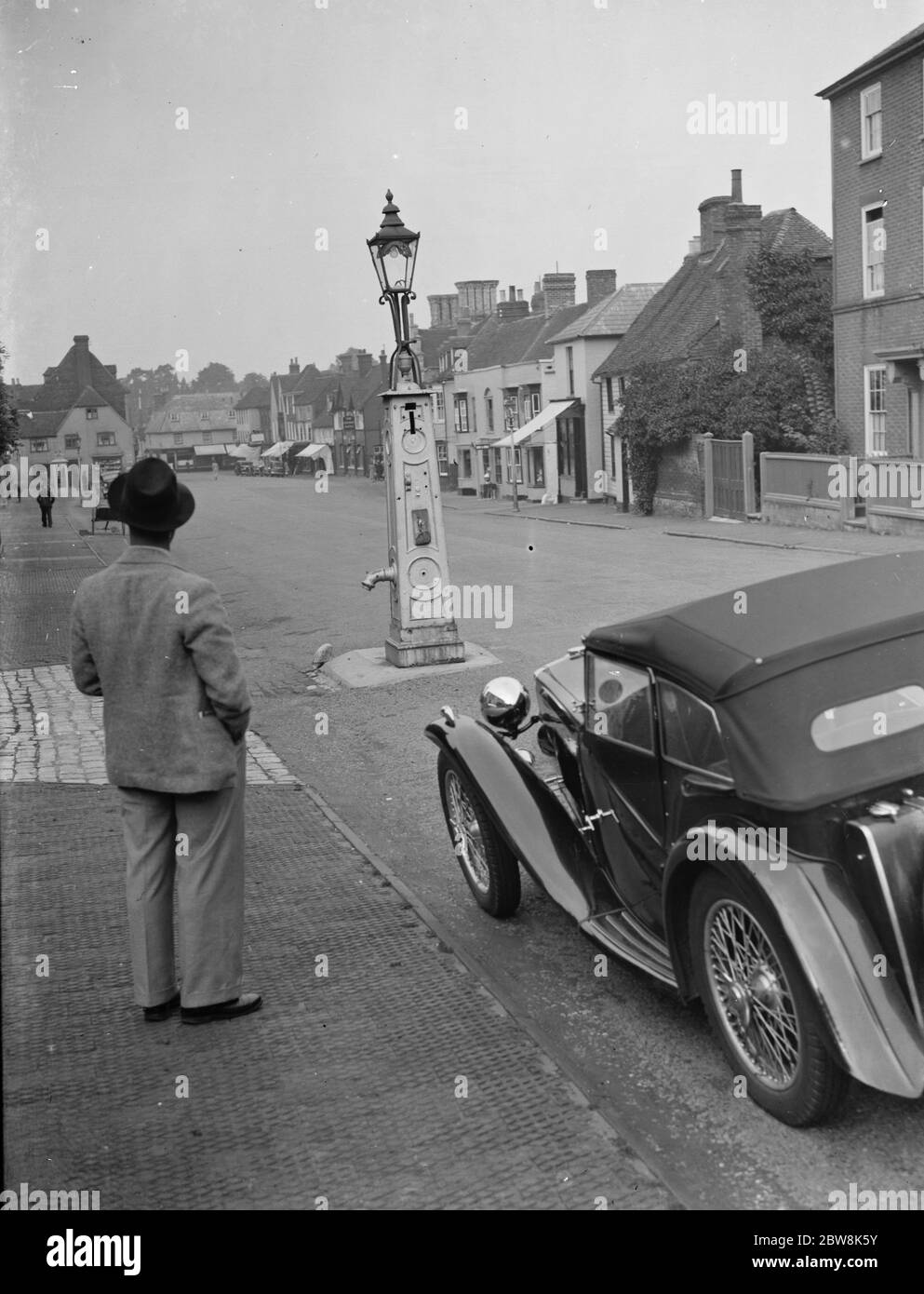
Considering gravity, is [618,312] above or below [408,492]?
above

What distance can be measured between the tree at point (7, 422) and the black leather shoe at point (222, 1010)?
59.9ft

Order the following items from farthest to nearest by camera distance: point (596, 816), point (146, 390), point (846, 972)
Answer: point (146, 390) < point (596, 816) < point (846, 972)

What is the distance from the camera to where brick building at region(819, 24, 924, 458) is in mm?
26641

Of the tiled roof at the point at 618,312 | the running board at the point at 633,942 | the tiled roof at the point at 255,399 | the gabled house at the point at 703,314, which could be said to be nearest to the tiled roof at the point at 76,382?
the tiled roof at the point at 255,399

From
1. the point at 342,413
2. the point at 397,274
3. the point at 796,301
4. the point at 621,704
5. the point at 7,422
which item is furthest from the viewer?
the point at 342,413

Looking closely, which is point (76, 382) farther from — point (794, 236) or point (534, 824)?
point (534, 824)

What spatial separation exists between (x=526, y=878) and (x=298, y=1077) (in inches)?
96.6

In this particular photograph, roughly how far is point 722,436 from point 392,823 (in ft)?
87.5

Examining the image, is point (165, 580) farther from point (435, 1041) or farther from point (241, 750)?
point (435, 1041)

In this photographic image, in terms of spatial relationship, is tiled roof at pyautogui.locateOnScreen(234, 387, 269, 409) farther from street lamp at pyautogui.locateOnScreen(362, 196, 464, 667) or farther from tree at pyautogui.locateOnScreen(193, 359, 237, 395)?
street lamp at pyautogui.locateOnScreen(362, 196, 464, 667)

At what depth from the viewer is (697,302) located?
39844 millimetres

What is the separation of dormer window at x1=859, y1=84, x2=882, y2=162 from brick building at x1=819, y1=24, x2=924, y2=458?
21 mm

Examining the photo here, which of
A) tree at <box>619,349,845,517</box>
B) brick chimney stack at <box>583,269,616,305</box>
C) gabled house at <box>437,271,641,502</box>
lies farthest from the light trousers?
brick chimney stack at <box>583,269,616,305</box>

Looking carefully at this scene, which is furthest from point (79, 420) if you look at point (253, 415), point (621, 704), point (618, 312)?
point (621, 704)
